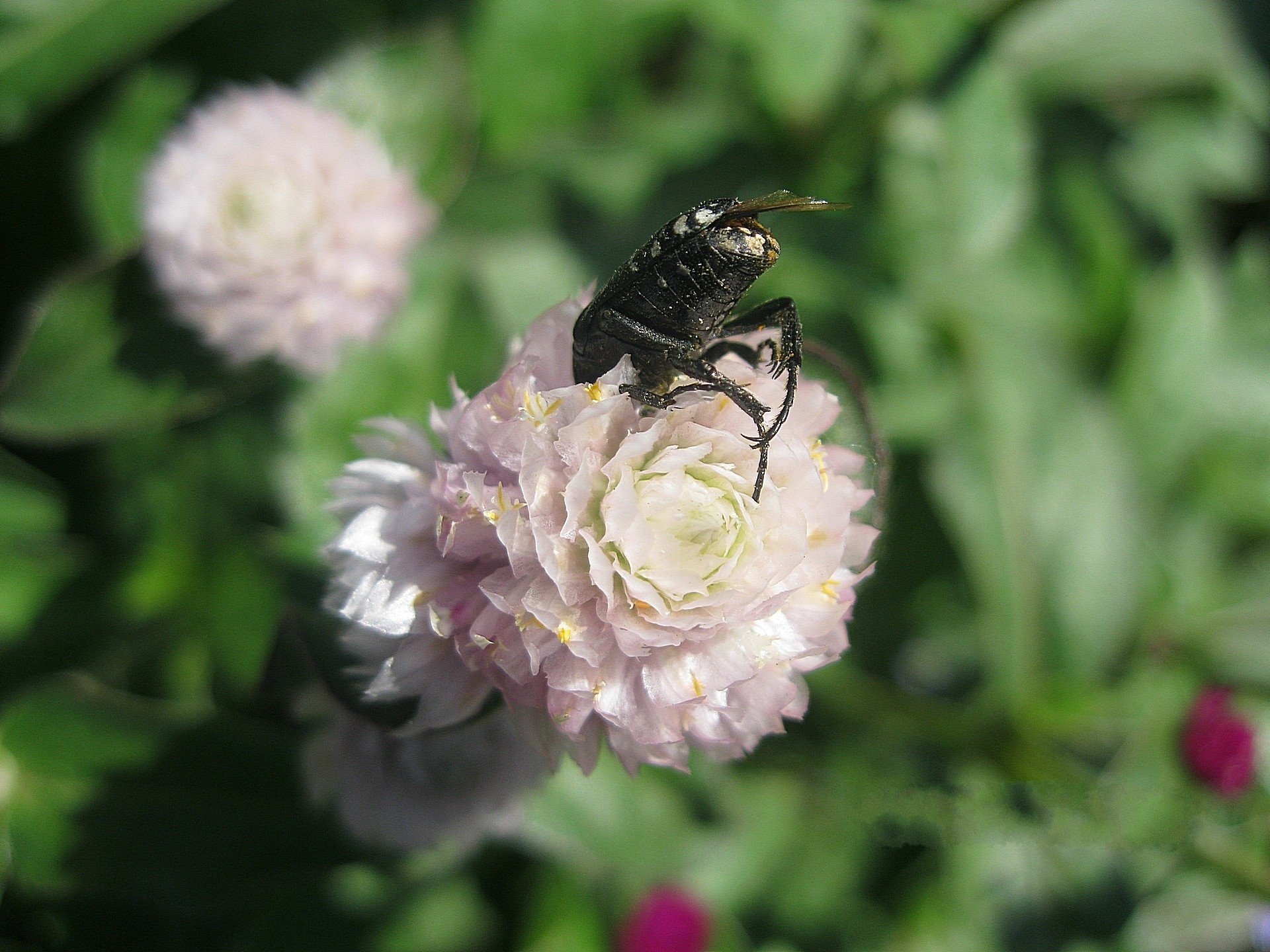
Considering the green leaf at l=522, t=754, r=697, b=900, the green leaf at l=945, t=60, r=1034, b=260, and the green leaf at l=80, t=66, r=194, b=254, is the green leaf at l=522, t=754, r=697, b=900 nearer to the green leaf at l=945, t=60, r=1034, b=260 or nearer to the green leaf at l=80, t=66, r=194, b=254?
the green leaf at l=945, t=60, r=1034, b=260

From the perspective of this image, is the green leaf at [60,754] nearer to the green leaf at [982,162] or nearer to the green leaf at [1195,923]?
the green leaf at [982,162]

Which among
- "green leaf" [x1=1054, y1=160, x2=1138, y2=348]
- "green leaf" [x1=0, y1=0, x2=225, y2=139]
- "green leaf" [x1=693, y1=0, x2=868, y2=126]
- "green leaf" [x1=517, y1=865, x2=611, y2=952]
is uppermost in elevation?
"green leaf" [x1=0, y1=0, x2=225, y2=139]

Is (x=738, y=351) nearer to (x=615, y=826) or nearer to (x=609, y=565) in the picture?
(x=609, y=565)

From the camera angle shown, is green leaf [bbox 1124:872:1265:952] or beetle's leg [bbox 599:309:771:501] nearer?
beetle's leg [bbox 599:309:771:501]

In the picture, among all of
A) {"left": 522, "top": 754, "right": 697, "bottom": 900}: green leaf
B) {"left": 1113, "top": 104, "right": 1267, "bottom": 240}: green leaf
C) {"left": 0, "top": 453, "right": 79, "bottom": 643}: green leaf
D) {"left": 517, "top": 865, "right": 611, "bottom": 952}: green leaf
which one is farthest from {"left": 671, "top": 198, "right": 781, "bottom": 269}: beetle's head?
{"left": 1113, "top": 104, "right": 1267, "bottom": 240}: green leaf

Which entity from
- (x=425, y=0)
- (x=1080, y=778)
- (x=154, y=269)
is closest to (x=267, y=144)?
(x=154, y=269)

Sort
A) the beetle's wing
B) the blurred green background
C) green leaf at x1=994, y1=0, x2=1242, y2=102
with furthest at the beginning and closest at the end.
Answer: green leaf at x1=994, y1=0, x2=1242, y2=102
the blurred green background
the beetle's wing
